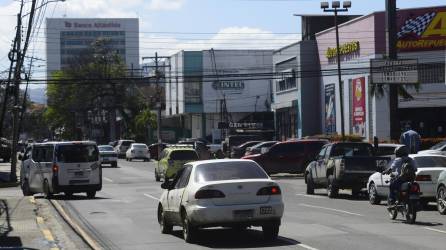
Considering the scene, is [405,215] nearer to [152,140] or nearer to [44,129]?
[152,140]

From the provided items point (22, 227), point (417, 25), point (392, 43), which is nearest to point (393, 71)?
point (392, 43)

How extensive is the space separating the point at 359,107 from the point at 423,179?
3846 cm

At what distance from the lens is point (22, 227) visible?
58.2 feet

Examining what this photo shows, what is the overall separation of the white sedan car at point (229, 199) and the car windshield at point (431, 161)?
27.8ft

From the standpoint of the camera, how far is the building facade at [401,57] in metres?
55.7

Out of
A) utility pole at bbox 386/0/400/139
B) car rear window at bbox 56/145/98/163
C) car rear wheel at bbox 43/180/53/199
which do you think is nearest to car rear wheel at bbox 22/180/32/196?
car rear wheel at bbox 43/180/53/199

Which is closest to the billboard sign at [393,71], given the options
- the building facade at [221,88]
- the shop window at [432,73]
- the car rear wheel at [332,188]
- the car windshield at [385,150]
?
the car windshield at [385,150]

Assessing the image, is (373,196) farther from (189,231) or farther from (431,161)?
(189,231)

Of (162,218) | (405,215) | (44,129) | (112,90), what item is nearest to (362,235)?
(405,215)

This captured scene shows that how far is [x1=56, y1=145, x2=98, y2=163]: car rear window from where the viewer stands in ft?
93.4

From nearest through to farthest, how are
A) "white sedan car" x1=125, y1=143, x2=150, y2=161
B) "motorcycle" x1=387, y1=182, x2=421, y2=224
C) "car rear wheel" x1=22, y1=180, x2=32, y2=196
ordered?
"motorcycle" x1=387, y1=182, x2=421, y2=224, "car rear wheel" x1=22, y1=180, x2=32, y2=196, "white sedan car" x1=125, y1=143, x2=150, y2=161

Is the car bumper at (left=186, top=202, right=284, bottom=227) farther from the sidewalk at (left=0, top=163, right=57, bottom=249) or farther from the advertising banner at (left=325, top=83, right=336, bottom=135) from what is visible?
the advertising banner at (left=325, top=83, right=336, bottom=135)

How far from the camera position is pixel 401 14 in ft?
184

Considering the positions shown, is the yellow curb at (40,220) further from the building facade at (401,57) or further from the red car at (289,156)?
the building facade at (401,57)
